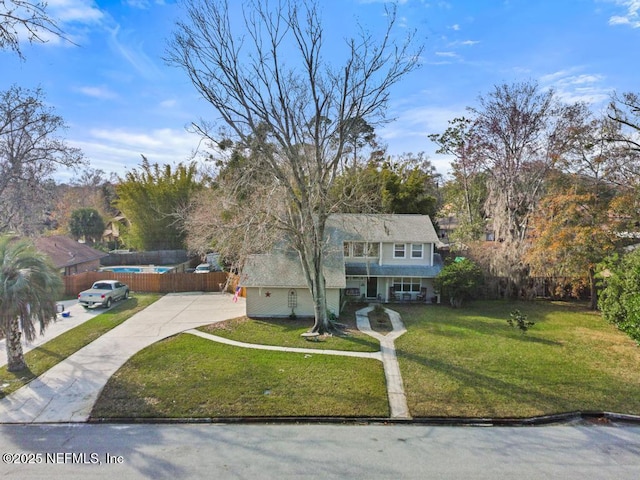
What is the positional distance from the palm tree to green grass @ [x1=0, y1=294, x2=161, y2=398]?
56 centimetres

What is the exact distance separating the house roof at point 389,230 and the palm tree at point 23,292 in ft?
48.1

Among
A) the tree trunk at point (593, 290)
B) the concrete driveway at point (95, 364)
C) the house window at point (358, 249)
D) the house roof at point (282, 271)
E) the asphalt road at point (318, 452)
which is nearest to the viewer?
the asphalt road at point (318, 452)

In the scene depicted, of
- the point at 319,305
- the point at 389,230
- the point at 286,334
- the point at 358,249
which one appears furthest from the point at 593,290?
the point at 286,334

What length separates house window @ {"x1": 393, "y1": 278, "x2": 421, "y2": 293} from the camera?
75.6 feet

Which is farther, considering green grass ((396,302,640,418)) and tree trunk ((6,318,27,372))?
tree trunk ((6,318,27,372))

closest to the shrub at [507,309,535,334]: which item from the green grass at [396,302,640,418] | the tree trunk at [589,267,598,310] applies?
the green grass at [396,302,640,418]

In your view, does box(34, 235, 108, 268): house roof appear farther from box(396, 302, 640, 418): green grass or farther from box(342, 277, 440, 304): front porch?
box(396, 302, 640, 418): green grass

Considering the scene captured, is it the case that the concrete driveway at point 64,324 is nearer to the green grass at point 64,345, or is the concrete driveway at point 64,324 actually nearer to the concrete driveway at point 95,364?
the green grass at point 64,345

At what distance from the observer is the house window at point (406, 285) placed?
75.6 feet

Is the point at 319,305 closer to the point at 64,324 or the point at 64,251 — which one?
the point at 64,324

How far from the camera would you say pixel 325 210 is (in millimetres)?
15938

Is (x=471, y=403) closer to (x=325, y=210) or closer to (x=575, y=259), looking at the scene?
(x=325, y=210)

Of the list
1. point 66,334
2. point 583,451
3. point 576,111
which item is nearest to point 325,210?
point 583,451

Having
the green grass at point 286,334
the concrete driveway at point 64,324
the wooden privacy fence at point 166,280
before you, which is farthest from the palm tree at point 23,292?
the wooden privacy fence at point 166,280
